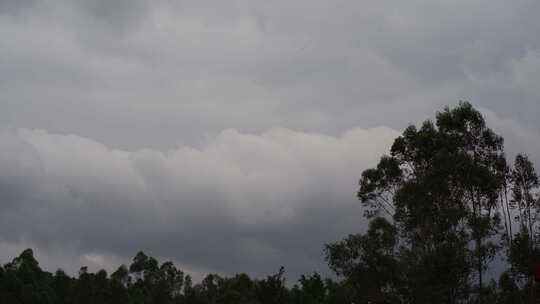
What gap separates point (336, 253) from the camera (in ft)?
191

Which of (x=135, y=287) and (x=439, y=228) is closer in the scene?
(x=439, y=228)

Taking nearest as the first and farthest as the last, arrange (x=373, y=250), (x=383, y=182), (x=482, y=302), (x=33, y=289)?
(x=482, y=302) < (x=373, y=250) < (x=383, y=182) < (x=33, y=289)

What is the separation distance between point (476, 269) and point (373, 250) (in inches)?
366

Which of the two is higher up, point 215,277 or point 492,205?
point 215,277

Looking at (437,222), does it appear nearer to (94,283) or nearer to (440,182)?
(440,182)

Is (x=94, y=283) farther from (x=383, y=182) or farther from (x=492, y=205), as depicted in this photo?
(x=492, y=205)

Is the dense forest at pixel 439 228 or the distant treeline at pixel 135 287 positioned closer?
the dense forest at pixel 439 228

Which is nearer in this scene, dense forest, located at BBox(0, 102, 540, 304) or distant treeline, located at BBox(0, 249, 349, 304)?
dense forest, located at BBox(0, 102, 540, 304)

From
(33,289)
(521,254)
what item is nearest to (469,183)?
(521,254)

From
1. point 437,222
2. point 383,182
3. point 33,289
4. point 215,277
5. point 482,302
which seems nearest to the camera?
point 482,302

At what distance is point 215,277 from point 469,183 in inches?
3939

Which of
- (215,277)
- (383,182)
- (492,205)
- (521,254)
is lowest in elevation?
(521,254)

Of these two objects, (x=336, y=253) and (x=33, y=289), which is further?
(x=33, y=289)

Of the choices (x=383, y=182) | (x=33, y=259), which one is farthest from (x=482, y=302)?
(x=33, y=259)
